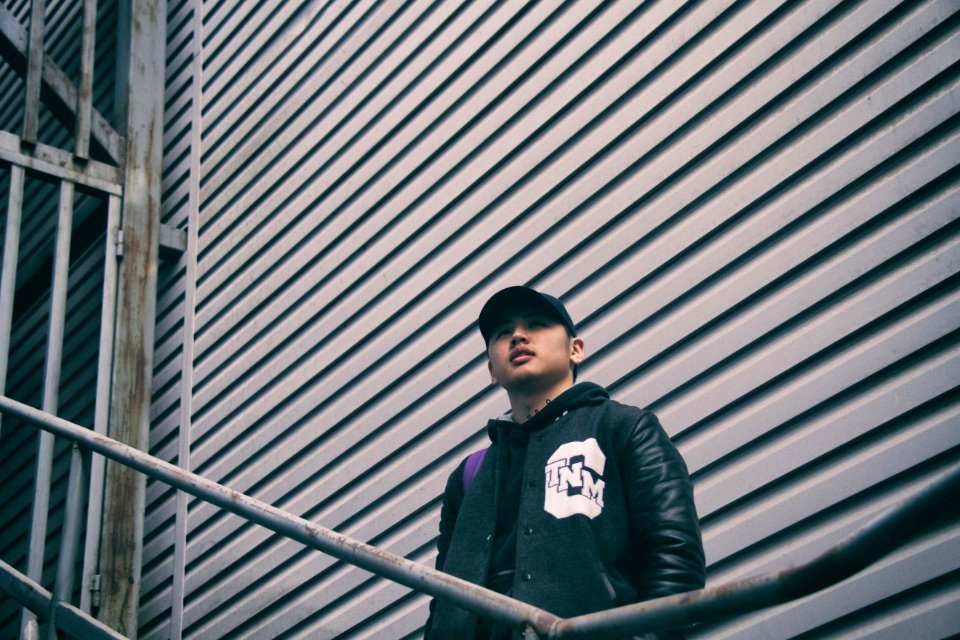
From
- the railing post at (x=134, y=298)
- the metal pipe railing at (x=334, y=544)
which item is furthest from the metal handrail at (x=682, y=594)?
the railing post at (x=134, y=298)

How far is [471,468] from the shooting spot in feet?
8.84

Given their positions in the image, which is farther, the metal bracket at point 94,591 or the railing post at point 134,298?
the railing post at point 134,298

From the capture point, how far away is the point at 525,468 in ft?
7.80

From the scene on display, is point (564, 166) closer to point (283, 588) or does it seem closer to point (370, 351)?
point (370, 351)

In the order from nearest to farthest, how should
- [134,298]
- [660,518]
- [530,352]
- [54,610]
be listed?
[660,518]
[530,352]
[54,610]
[134,298]

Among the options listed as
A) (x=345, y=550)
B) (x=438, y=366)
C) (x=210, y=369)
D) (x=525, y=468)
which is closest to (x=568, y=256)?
(x=438, y=366)

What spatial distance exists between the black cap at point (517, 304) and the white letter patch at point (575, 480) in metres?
0.42

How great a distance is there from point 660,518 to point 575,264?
174cm

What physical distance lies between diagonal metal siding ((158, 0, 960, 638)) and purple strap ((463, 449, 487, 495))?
87cm

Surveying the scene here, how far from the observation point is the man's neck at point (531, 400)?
2600 millimetres

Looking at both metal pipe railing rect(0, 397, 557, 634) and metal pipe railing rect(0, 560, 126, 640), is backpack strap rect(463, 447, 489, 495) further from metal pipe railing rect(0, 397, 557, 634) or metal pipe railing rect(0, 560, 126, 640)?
metal pipe railing rect(0, 560, 126, 640)

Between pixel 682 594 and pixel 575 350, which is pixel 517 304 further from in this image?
pixel 682 594

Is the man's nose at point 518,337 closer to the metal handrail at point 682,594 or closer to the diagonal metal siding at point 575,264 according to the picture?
the metal handrail at point 682,594

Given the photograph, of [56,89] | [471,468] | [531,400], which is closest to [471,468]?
[471,468]
